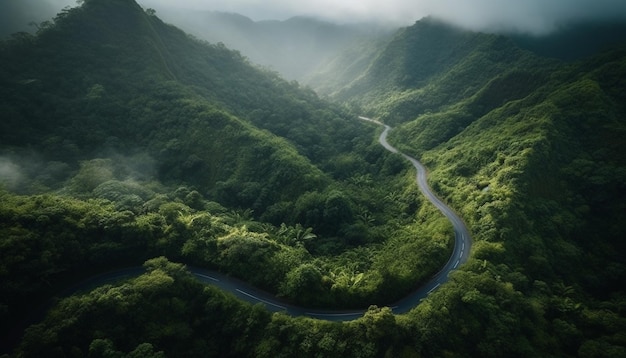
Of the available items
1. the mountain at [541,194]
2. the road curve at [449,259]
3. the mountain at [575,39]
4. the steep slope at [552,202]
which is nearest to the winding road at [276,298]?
the road curve at [449,259]

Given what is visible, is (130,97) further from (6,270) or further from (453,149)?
(453,149)

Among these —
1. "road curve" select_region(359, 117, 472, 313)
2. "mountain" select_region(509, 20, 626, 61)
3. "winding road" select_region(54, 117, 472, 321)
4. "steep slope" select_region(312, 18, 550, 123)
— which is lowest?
"winding road" select_region(54, 117, 472, 321)

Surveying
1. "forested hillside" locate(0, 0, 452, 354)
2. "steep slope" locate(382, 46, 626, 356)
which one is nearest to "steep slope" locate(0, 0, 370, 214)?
"forested hillside" locate(0, 0, 452, 354)

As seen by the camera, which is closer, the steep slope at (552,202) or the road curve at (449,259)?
the steep slope at (552,202)

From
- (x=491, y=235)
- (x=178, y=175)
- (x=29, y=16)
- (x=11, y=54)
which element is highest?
(x=29, y=16)

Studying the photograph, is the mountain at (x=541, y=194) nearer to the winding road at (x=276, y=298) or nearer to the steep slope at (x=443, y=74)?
the winding road at (x=276, y=298)

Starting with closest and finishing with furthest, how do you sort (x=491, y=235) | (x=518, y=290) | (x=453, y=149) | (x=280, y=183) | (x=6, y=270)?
1. (x=6, y=270)
2. (x=518, y=290)
3. (x=491, y=235)
4. (x=280, y=183)
5. (x=453, y=149)

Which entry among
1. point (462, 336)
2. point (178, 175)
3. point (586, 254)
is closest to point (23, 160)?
point (178, 175)

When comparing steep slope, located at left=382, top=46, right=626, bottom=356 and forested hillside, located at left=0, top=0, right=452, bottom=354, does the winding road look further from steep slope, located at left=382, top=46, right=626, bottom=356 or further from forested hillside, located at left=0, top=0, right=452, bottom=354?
steep slope, located at left=382, top=46, right=626, bottom=356

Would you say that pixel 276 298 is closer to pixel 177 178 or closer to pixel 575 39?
pixel 177 178
